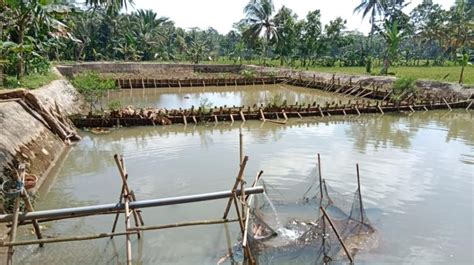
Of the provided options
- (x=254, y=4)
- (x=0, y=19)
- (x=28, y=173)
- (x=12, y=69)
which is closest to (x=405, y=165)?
(x=28, y=173)

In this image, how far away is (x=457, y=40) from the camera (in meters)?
42.2

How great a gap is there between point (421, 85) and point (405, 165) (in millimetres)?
15924

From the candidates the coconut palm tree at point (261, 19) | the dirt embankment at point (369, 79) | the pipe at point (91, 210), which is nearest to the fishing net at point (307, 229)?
the pipe at point (91, 210)

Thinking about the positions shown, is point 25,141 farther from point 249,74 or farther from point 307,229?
Result: point 249,74

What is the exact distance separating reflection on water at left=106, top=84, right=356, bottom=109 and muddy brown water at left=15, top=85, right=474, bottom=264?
7150 millimetres

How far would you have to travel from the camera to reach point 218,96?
27.4m

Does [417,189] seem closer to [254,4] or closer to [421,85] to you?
[421,85]

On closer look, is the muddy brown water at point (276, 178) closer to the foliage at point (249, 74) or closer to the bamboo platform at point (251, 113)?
the bamboo platform at point (251, 113)

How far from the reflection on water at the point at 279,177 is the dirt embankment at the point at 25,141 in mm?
562

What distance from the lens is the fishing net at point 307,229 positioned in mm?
6082

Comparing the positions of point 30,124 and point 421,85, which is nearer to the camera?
point 30,124

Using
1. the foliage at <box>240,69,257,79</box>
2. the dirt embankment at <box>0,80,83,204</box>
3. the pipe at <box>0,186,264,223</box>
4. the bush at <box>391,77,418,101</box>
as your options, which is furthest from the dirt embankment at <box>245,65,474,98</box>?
the pipe at <box>0,186,264,223</box>

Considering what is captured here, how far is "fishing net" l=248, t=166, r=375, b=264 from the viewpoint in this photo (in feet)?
20.0

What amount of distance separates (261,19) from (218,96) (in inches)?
802
